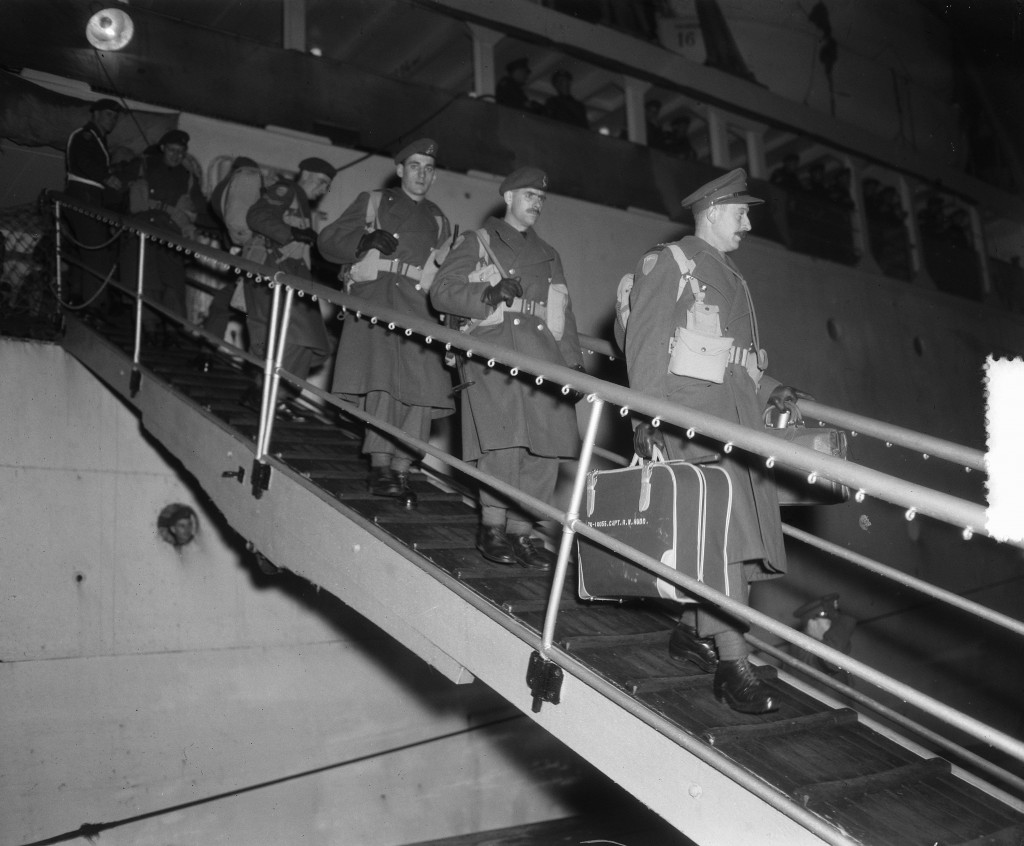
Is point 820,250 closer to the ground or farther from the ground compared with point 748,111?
closer to the ground

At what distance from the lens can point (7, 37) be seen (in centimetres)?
498

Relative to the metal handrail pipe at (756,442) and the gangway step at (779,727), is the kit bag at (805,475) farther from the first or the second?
the gangway step at (779,727)

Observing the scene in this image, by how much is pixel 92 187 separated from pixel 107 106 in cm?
50

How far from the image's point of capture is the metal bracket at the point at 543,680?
220cm

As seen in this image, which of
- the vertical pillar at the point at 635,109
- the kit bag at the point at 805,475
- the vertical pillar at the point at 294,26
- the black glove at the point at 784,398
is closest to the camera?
A: the kit bag at the point at 805,475

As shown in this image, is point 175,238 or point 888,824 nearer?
point 888,824

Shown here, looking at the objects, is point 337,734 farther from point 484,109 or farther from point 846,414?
point 484,109

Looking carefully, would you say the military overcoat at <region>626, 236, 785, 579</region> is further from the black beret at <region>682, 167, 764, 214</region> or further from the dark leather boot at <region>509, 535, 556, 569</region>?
the dark leather boot at <region>509, 535, 556, 569</region>

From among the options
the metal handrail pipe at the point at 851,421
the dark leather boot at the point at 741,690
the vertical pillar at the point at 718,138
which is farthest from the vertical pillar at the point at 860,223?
the dark leather boot at the point at 741,690

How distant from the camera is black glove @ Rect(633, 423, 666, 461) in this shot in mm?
2426

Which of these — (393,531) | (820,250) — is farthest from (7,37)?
(820,250)

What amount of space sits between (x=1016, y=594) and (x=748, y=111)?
618 centimetres

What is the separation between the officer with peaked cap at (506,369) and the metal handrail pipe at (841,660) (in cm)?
95

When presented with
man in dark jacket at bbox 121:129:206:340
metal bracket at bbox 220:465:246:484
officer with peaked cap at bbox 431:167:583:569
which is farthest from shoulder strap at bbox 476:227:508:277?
man in dark jacket at bbox 121:129:206:340
